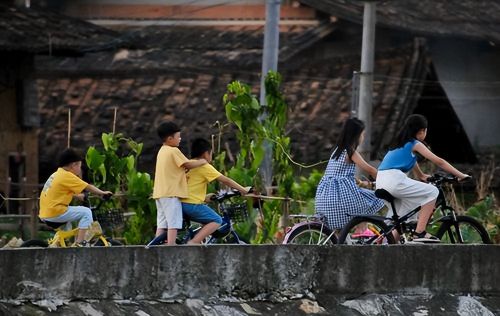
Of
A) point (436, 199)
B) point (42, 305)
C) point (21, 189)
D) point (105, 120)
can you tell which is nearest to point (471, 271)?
point (436, 199)

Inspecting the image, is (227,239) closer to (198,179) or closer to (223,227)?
(223,227)

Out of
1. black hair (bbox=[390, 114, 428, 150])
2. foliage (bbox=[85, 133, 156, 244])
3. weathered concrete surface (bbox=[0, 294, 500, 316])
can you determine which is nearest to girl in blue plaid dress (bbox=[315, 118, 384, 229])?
black hair (bbox=[390, 114, 428, 150])

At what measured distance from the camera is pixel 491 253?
1239cm

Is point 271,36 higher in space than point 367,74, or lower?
higher

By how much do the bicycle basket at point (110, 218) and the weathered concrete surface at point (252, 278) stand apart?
3.57 metres

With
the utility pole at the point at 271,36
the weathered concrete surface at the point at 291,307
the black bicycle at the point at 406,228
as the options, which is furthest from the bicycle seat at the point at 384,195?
the utility pole at the point at 271,36

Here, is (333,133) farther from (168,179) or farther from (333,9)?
(168,179)

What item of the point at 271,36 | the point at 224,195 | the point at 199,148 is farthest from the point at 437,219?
the point at 271,36

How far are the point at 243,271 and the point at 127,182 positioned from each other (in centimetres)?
557

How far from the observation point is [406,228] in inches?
537

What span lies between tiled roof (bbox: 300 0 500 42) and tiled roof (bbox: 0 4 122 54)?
14.5ft

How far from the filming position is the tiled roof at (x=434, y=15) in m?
28.5

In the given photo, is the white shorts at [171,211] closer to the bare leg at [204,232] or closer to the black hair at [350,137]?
the bare leg at [204,232]

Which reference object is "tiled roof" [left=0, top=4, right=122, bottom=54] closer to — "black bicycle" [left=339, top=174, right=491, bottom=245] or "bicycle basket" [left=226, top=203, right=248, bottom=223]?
"bicycle basket" [left=226, top=203, right=248, bottom=223]
